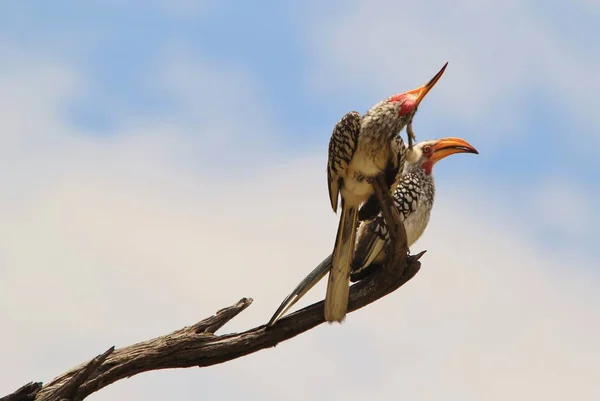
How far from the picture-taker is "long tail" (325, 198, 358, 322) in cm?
597

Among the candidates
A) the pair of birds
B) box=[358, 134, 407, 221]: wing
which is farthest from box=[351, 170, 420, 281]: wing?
box=[358, 134, 407, 221]: wing

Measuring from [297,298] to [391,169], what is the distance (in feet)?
3.11

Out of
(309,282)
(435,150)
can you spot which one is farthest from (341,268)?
(435,150)

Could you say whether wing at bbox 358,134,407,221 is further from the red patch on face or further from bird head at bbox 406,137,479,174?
bird head at bbox 406,137,479,174

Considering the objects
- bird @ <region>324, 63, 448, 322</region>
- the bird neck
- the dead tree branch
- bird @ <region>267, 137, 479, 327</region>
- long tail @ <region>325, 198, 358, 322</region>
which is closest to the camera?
the dead tree branch

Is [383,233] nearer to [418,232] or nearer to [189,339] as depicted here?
[418,232]

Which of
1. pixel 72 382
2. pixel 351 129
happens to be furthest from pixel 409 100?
pixel 72 382

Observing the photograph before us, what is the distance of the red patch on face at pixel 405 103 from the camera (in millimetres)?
5887

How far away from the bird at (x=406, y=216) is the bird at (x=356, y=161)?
0.55ft

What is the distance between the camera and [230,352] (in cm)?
588

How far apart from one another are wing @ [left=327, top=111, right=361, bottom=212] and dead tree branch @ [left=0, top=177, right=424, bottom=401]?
23 cm

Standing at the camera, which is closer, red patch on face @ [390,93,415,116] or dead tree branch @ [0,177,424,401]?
dead tree branch @ [0,177,424,401]

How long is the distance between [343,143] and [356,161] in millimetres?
130

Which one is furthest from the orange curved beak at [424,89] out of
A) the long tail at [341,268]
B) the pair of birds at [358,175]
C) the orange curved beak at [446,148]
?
the orange curved beak at [446,148]
